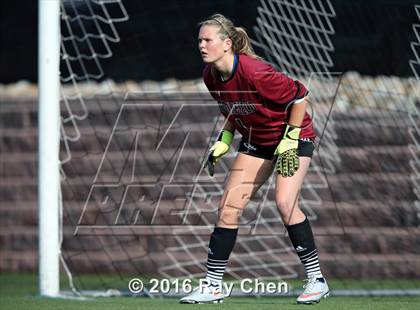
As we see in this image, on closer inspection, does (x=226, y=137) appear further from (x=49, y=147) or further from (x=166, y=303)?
(x=49, y=147)

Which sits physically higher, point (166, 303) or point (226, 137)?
point (226, 137)

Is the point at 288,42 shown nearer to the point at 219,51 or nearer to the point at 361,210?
the point at 361,210

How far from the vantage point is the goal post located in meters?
6.72

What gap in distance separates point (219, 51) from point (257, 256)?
123 inches

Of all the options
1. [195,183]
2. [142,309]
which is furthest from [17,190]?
[142,309]

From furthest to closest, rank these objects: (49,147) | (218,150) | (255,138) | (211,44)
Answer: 1. (49,147)
2. (218,150)
3. (255,138)
4. (211,44)

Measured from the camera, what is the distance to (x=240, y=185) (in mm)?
5715

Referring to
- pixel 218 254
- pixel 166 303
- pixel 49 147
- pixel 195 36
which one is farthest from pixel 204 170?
pixel 218 254

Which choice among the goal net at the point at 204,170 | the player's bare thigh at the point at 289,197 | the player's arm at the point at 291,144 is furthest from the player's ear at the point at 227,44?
the goal net at the point at 204,170

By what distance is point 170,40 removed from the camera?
812 cm

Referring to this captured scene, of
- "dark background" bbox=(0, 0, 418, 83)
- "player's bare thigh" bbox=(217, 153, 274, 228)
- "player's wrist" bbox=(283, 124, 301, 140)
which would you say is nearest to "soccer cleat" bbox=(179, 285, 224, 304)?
"player's bare thigh" bbox=(217, 153, 274, 228)

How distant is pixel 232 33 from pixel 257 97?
1.27 feet

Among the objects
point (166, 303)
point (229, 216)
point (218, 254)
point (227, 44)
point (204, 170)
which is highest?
point (227, 44)

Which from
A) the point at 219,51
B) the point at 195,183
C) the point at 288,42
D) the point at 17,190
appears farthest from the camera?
the point at 17,190
